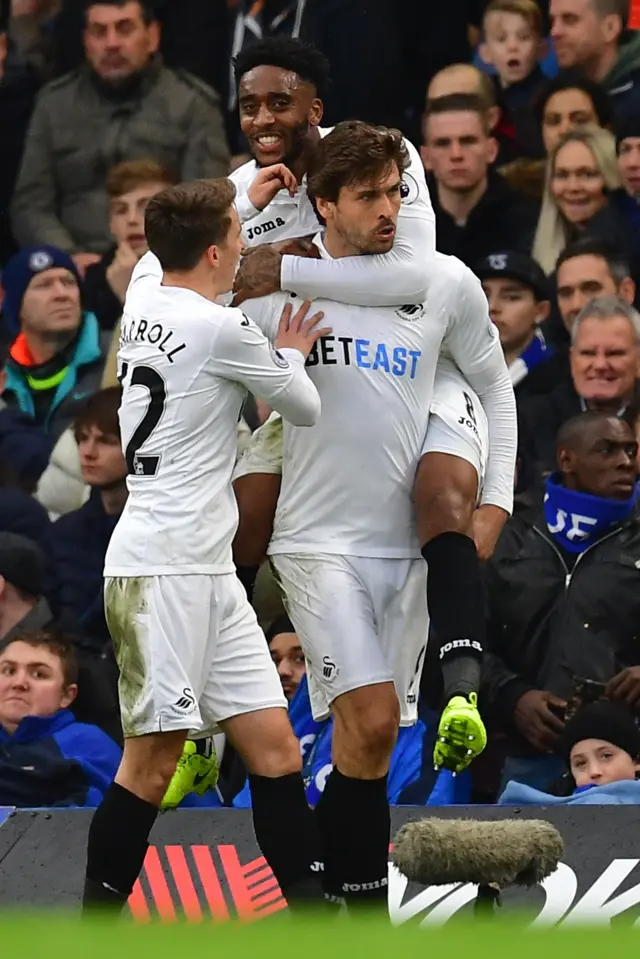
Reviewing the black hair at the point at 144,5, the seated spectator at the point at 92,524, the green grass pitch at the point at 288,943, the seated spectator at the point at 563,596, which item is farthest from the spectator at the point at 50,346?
the green grass pitch at the point at 288,943

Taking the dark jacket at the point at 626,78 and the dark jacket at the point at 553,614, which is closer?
the dark jacket at the point at 553,614

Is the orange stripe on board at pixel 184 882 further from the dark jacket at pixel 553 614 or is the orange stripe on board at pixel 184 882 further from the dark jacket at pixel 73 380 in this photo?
the dark jacket at pixel 73 380

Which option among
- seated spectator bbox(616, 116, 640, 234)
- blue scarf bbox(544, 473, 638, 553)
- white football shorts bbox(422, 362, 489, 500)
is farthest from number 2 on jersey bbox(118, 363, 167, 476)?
seated spectator bbox(616, 116, 640, 234)

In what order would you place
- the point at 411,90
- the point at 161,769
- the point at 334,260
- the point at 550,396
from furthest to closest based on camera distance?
the point at 411,90 → the point at 550,396 → the point at 334,260 → the point at 161,769

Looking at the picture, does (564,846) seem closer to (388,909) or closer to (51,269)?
(388,909)

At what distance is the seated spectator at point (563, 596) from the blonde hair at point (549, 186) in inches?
40.9

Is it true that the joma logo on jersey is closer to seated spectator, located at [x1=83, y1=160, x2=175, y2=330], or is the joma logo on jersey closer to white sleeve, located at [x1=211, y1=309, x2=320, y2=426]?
white sleeve, located at [x1=211, y1=309, x2=320, y2=426]

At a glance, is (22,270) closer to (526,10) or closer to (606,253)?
(526,10)

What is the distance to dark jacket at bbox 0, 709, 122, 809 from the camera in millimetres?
6879

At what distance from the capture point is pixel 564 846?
551 cm

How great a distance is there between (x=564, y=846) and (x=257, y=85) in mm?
A: 2209

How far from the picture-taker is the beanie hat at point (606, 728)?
6566 mm

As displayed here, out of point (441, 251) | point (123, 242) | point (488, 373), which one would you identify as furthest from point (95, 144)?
point (488, 373)

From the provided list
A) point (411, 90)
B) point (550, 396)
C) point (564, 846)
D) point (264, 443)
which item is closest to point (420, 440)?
point (264, 443)
